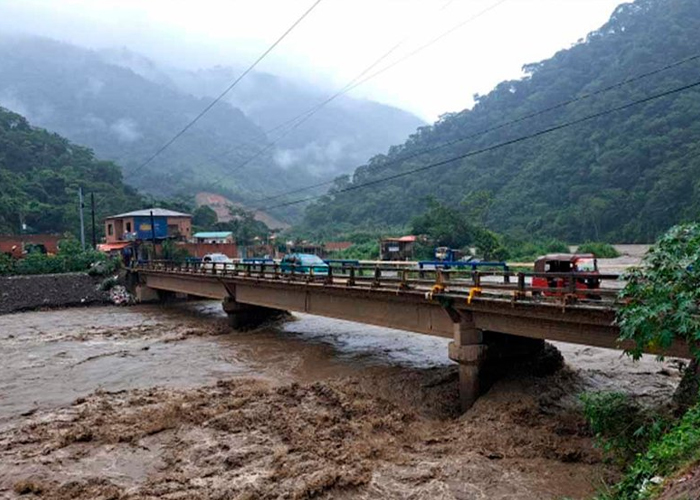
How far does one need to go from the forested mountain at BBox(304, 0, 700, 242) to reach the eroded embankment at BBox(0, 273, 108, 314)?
4107 cm

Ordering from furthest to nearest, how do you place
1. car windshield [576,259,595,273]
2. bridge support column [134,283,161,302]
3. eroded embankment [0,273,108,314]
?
bridge support column [134,283,161,302] → eroded embankment [0,273,108,314] → car windshield [576,259,595,273]

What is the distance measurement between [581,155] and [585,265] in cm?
6515

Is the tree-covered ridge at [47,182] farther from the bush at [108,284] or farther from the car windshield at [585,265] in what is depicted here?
the car windshield at [585,265]

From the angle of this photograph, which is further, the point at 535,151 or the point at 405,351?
the point at 535,151

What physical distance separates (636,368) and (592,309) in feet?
21.5

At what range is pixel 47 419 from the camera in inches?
547

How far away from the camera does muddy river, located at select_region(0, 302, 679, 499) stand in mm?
9211

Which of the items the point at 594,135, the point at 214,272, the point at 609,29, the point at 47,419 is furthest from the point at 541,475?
the point at 609,29

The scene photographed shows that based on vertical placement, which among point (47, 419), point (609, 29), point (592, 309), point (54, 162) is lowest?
point (47, 419)

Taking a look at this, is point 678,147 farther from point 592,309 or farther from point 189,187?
point 189,187

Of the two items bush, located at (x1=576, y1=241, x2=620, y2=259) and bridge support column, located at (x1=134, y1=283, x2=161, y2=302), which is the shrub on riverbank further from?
bush, located at (x1=576, y1=241, x2=620, y2=259)

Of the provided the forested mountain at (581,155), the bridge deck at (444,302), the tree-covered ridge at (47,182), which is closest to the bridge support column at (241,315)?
the bridge deck at (444,302)

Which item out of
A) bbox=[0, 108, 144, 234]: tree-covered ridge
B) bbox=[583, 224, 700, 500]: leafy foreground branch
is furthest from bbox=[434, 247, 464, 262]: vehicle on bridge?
bbox=[0, 108, 144, 234]: tree-covered ridge

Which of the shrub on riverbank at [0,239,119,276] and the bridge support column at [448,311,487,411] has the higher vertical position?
the shrub on riverbank at [0,239,119,276]
